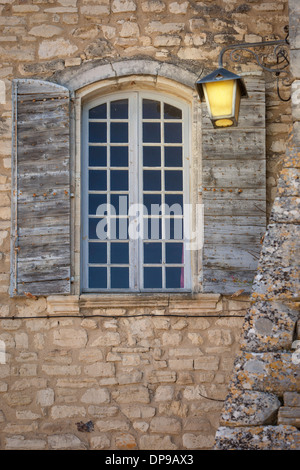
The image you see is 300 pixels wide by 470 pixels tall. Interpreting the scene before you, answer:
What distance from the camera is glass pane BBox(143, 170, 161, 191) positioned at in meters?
7.19

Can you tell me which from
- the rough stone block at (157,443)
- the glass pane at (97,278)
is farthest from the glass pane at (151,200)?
the rough stone block at (157,443)

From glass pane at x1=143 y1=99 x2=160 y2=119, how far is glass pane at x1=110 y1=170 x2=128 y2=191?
557 millimetres

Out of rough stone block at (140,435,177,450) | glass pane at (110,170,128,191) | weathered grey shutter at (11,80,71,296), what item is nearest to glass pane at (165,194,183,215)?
glass pane at (110,170,128,191)

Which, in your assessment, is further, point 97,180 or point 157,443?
point 97,180

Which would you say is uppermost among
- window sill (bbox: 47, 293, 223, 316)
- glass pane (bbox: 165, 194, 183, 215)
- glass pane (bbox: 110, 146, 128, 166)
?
glass pane (bbox: 110, 146, 128, 166)

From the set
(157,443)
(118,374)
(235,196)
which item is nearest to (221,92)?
(235,196)

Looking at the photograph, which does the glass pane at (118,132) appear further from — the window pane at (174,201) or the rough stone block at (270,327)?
the rough stone block at (270,327)

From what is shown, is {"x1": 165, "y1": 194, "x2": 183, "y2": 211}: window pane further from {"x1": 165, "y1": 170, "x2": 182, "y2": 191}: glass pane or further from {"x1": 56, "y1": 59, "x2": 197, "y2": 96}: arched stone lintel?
{"x1": 56, "y1": 59, "x2": 197, "y2": 96}: arched stone lintel

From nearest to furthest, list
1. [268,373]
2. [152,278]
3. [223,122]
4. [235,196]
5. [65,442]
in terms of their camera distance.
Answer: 1. [268,373]
2. [223,122]
3. [65,442]
4. [235,196]
5. [152,278]

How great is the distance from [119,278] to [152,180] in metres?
0.94

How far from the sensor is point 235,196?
6.92 metres

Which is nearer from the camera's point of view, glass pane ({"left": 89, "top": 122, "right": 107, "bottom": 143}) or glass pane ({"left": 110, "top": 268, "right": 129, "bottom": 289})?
glass pane ({"left": 110, "top": 268, "right": 129, "bottom": 289})

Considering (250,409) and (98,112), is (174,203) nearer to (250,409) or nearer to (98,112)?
(98,112)

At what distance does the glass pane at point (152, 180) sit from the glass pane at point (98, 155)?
1.28 ft
